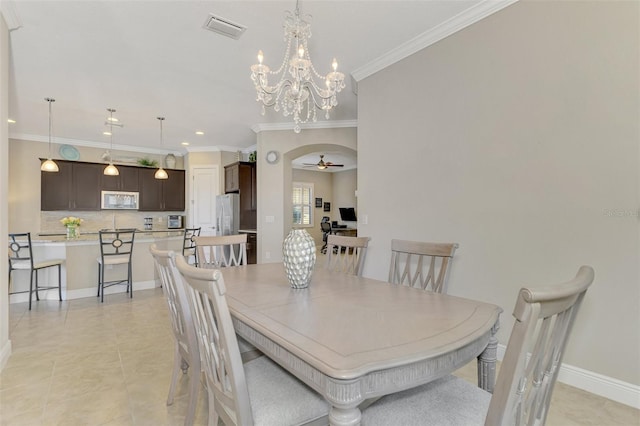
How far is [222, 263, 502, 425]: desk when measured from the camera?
863 mm

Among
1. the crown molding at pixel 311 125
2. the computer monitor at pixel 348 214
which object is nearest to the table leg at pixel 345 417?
the crown molding at pixel 311 125

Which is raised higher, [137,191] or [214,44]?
[214,44]

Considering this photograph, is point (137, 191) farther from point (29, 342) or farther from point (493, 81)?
point (493, 81)

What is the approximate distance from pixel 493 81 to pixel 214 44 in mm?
2534

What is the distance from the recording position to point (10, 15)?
2.49 meters

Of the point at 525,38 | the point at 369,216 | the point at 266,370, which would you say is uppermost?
the point at 525,38

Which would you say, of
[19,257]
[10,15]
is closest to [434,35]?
[10,15]

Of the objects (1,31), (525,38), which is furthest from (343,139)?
(1,31)

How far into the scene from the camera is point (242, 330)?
1.28m

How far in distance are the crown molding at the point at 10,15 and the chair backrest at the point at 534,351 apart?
3754mm

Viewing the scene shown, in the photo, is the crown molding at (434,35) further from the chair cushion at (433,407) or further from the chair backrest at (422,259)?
the chair cushion at (433,407)

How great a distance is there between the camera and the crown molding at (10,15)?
2371mm

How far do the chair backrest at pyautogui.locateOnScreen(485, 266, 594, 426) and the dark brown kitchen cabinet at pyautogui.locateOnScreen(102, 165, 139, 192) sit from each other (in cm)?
812

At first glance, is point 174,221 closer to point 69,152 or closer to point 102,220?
point 102,220
